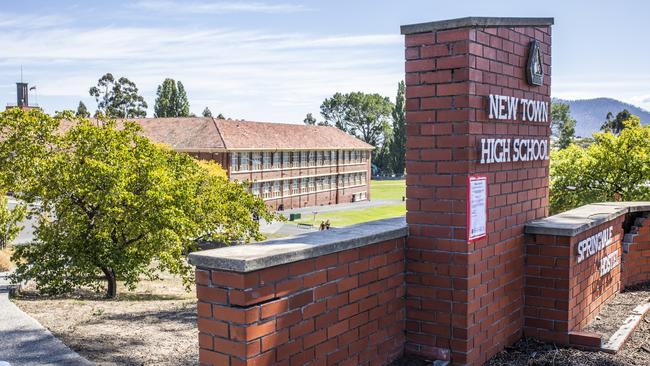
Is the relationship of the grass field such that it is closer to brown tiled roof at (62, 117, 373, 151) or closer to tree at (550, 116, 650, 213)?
brown tiled roof at (62, 117, 373, 151)

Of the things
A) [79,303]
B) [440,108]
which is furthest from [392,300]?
[79,303]

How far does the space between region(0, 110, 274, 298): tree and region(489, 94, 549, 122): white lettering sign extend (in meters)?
8.60

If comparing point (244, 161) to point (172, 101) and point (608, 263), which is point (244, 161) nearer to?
point (172, 101)

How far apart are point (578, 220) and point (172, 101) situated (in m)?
83.1

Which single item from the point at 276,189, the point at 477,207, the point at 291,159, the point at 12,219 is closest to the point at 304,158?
the point at 291,159

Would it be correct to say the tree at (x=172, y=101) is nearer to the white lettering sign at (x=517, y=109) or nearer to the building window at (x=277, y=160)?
the building window at (x=277, y=160)

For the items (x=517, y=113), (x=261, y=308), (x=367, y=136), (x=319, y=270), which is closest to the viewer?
(x=261, y=308)

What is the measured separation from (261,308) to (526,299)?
10.1 feet

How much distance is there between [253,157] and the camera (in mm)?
51219

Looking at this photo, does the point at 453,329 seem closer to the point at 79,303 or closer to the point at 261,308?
the point at 261,308

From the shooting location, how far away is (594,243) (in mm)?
5996

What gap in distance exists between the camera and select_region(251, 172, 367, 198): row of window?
52812 mm

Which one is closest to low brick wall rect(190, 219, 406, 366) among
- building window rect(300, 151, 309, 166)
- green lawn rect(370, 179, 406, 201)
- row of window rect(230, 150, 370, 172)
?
row of window rect(230, 150, 370, 172)

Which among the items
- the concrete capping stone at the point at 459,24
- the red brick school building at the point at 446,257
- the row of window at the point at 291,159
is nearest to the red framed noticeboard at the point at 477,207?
the red brick school building at the point at 446,257
